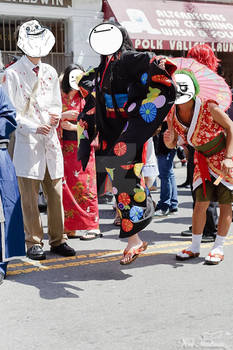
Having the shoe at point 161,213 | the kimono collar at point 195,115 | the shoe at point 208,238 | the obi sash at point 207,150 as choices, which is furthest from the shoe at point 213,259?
the shoe at point 161,213

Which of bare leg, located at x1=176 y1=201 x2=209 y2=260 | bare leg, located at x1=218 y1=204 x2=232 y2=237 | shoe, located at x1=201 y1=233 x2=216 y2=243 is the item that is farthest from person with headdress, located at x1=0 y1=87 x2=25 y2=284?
shoe, located at x1=201 y1=233 x2=216 y2=243

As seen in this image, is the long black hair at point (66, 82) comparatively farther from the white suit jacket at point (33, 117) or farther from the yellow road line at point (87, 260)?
the yellow road line at point (87, 260)

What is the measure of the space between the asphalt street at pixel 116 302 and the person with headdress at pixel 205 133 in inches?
13.4

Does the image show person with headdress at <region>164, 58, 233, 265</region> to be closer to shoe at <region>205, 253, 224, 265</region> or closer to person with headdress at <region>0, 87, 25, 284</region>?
shoe at <region>205, 253, 224, 265</region>

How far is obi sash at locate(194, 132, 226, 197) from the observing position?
4255 millimetres

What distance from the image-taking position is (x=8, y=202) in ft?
13.2

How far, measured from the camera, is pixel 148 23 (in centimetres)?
1330

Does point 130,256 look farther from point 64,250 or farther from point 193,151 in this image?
point 193,151

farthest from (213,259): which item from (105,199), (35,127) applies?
(105,199)

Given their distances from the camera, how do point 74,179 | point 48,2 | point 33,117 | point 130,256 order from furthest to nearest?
point 48,2 < point 74,179 < point 33,117 < point 130,256

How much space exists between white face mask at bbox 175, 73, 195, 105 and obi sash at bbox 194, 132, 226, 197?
0.40 metres

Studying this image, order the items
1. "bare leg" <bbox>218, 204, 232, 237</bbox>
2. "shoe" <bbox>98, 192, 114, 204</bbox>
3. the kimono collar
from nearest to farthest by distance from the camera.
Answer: the kimono collar, "bare leg" <bbox>218, 204, 232, 237</bbox>, "shoe" <bbox>98, 192, 114, 204</bbox>

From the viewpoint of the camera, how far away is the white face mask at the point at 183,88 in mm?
4086

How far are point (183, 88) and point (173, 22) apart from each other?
33.4 ft
